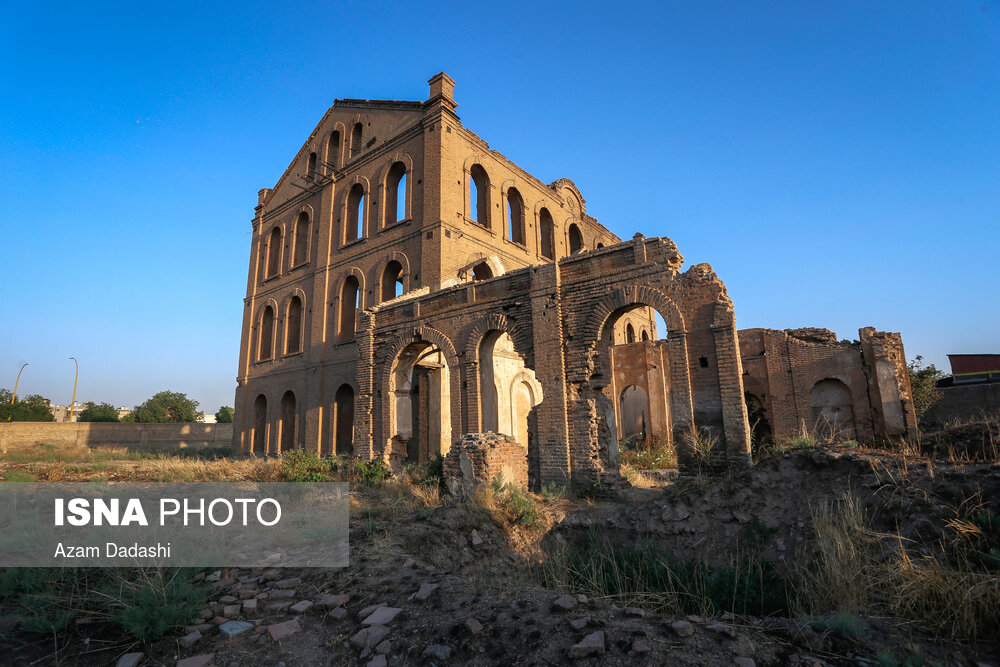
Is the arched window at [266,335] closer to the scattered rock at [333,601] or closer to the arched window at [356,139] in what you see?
the arched window at [356,139]

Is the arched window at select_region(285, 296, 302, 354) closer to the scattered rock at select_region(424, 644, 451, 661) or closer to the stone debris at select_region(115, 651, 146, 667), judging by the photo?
the stone debris at select_region(115, 651, 146, 667)

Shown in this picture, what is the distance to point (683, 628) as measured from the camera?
3.31m

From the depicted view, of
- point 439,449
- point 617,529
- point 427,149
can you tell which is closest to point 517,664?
point 617,529

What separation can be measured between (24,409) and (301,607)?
2097 inches

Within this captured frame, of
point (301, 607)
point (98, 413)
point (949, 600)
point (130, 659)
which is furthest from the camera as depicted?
point (98, 413)

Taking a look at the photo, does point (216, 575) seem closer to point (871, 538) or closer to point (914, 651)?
point (914, 651)

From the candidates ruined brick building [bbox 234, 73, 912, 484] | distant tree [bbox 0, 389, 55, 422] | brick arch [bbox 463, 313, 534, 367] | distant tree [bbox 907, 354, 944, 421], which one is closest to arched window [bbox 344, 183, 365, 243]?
ruined brick building [bbox 234, 73, 912, 484]

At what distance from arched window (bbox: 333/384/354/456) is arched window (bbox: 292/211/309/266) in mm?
8037

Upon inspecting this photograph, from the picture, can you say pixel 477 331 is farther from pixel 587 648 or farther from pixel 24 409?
pixel 24 409

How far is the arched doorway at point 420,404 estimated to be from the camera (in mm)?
14648

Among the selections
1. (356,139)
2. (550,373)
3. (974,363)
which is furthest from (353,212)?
(974,363)

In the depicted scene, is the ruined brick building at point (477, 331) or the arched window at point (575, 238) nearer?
the ruined brick building at point (477, 331)

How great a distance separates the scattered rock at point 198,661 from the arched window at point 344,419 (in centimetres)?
1633

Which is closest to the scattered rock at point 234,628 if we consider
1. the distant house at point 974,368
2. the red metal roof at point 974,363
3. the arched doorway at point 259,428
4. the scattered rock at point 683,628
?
the scattered rock at point 683,628
